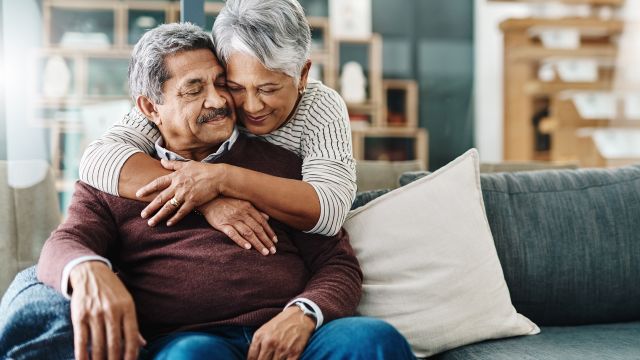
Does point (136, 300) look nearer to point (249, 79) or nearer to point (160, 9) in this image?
point (249, 79)

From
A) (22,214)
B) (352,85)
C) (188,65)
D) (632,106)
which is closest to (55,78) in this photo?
(352,85)

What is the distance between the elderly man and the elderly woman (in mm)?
40

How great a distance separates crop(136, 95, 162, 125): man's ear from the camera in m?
1.52

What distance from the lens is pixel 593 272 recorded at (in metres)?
1.72

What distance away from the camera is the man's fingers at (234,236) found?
136 cm

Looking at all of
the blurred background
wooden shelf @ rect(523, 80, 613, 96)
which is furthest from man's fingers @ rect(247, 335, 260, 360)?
wooden shelf @ rect(523, 80, 613, 96)

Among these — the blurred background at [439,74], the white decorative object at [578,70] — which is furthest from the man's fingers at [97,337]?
the white decorative object at [578,70]

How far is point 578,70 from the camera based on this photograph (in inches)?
216

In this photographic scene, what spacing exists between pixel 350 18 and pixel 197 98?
454 centimetres

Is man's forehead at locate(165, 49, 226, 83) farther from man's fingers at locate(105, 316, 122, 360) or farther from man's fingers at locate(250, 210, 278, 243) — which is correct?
man's fingers at locate(105, 316, 122, 360)

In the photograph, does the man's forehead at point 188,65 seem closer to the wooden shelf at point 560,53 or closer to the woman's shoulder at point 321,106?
the woman's shoulder at point 321,106

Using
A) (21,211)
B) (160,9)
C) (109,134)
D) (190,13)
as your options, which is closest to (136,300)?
(109,134)

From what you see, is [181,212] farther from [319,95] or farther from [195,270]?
[319,95]

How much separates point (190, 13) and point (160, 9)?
2878mm
